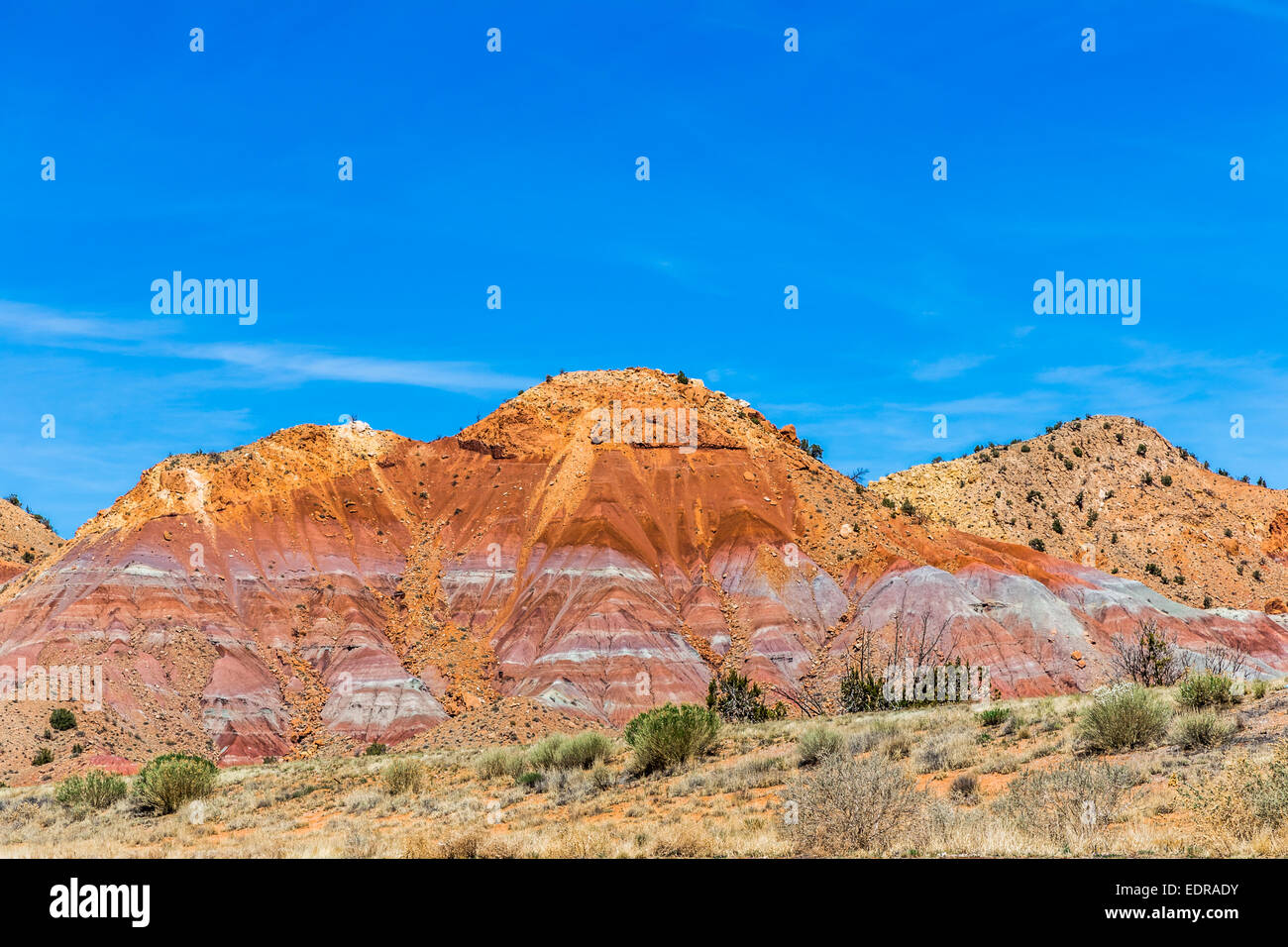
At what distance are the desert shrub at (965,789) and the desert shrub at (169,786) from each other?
19.7 meters

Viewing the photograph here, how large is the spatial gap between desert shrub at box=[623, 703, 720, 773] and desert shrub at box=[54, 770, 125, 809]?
15.2 meters

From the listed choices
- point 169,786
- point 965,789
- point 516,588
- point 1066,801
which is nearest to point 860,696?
point 965,789

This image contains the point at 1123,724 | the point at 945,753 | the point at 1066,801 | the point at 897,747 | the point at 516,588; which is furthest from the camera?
the point at 516,588

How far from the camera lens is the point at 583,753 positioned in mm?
25797

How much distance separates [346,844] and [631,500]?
59.1 meters

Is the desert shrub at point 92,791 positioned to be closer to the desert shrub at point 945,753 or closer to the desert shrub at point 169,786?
the desert shrub at point 169,786

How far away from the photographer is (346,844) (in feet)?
52.5

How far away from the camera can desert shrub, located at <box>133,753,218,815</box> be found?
1005 inches

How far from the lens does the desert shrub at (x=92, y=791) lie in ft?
91.2

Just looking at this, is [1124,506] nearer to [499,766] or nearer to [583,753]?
[583,753]

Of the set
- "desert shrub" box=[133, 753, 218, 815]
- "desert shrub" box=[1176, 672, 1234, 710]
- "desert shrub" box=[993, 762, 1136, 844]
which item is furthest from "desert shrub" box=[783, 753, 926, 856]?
"desert shrub" box=[133, 753, 218, 815]

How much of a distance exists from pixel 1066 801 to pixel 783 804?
16.6 ft
